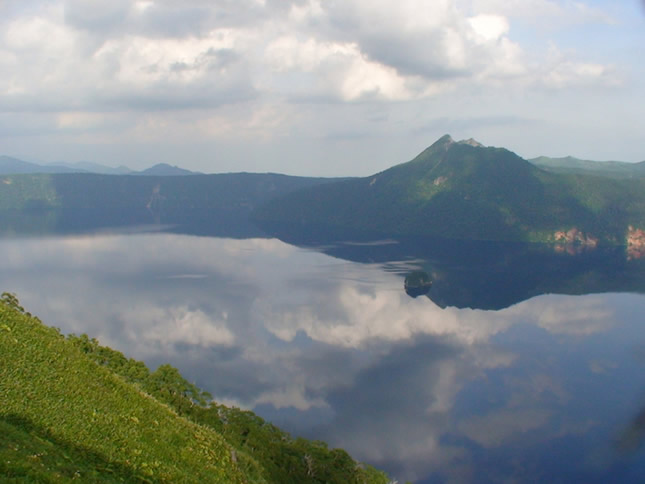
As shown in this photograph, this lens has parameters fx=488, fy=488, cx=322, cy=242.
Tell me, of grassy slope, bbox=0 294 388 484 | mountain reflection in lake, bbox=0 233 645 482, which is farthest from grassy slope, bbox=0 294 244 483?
mountain reflection in lake, bbox=0 233 645 482

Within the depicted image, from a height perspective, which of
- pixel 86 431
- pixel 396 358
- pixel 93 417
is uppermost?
pixel 93 417

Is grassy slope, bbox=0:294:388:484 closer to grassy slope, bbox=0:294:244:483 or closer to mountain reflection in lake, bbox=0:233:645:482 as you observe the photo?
grassy slope, bbox=0:294:244:483

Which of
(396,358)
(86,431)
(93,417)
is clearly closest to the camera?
(86,431)

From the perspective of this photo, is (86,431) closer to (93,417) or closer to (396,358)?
(93,417)

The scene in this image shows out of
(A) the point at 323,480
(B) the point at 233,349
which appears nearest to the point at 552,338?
(B) the point at 233,349

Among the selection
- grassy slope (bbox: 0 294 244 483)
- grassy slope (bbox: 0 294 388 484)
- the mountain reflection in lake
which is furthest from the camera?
the mountain reflection in lake

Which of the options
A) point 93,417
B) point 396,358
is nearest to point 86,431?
point 93,417

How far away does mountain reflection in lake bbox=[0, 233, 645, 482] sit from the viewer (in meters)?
57.7

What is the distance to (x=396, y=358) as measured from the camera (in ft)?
277

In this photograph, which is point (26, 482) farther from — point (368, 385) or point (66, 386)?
point (368, 385)

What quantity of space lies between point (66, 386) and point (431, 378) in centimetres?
5989

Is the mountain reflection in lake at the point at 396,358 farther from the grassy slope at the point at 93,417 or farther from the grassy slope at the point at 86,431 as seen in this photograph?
the grassy slope at the point at 93,417

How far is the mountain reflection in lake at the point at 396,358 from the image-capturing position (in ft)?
189

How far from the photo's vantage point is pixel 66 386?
27672mm
